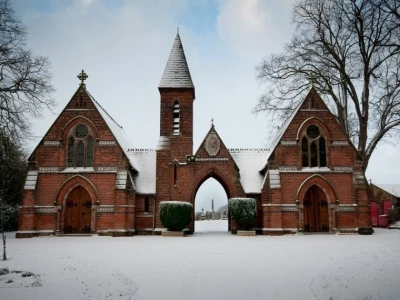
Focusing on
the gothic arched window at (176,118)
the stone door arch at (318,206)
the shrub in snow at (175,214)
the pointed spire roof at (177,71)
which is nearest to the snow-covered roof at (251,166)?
the stone door arch at (318,206)

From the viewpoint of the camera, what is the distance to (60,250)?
16.3m

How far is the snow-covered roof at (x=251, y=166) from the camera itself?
28719 mm

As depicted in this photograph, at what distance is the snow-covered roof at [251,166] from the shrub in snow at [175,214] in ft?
16.6

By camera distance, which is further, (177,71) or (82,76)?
(177,71)

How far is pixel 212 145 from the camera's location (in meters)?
28.8

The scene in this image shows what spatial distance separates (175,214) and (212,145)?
6197mm

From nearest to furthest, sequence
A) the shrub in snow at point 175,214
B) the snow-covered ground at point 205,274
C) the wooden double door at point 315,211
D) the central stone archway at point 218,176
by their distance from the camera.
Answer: the snow-covered ground at point 205,274 → the shrub in snow at point 175,214 → the wooden double door at point 315,211 → the central stone archway at point 218,176

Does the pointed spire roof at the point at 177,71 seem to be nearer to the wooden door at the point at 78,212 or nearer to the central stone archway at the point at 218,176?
the central stone archway at the point at 218,176

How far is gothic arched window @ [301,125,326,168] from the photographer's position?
27.2 metres

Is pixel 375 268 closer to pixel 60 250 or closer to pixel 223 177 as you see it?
pixel 60 250

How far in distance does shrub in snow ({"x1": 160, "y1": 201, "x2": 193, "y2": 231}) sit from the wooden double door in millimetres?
8204

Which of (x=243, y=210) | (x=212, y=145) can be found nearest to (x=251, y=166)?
(x=212, y=145)

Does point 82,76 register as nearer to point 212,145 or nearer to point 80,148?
point 80,148

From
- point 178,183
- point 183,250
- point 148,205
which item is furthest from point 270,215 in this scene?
point 183,250
